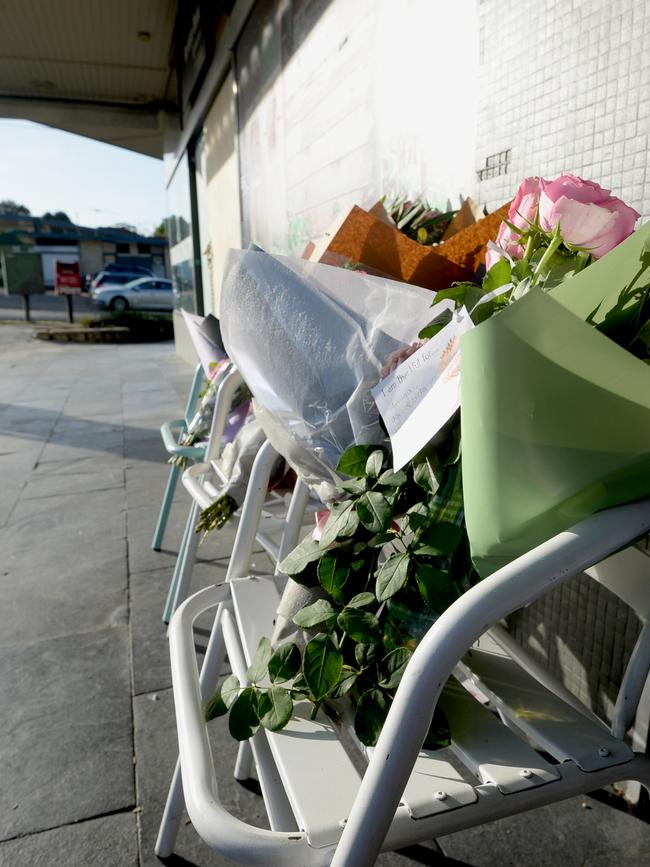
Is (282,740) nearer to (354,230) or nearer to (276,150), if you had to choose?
(354,230)

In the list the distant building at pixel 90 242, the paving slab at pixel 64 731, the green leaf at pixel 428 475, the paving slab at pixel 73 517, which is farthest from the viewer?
the distant building at pixel 90 242

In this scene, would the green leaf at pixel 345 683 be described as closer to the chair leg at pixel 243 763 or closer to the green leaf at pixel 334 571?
the green leaf at pixel 334 571

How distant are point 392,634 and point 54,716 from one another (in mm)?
1361

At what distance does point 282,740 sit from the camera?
2.75 ft

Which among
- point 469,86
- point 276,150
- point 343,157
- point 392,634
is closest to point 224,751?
point 392,634

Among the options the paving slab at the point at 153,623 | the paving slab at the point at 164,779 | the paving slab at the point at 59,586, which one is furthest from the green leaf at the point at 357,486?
the paving slab at the point at 59,586

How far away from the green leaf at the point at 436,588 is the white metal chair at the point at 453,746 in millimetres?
121

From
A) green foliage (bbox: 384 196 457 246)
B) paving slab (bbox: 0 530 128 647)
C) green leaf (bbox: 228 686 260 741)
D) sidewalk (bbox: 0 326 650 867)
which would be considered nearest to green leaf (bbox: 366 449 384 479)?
green leaf (bbox: 228 686 260 741)

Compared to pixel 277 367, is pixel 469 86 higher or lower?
higher

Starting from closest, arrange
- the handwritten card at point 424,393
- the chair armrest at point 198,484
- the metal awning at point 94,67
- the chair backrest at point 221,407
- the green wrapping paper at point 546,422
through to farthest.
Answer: the green wrapping paper at point 546,422, the handwritten card at point 424,393, the chair armrest at point 198,484, the chair backrest at point 221,407, the metal awning at point 94,67

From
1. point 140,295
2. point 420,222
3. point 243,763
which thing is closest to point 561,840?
point 243,763

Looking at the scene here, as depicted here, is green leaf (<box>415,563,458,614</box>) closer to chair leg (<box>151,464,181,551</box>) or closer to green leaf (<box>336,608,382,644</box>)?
green leaf (<box>336,608,382,644</box>)

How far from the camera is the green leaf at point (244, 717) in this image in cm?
81

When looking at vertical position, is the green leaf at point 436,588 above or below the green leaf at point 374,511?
below
